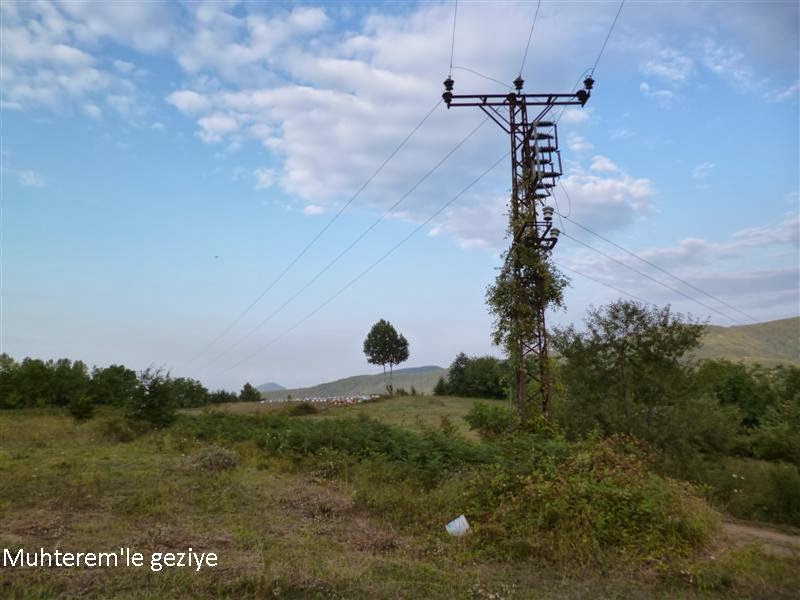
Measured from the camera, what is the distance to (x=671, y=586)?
5.98 meters

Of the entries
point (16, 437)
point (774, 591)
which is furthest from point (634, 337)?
point (16, 437)

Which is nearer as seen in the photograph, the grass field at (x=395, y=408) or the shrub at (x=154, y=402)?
the shrub at (x=154, y=402)

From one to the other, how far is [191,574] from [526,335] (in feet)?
34.9

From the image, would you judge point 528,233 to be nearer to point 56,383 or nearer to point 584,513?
point 584,513

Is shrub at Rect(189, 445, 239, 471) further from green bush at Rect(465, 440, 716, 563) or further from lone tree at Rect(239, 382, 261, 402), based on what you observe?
lone tree at Rect(239, 382, 261, 402)

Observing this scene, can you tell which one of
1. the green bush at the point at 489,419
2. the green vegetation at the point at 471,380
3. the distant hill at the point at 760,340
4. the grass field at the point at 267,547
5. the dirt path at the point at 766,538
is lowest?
the dirt path at the point at 766,538

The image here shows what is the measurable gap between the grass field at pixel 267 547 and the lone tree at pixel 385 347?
5361 cm

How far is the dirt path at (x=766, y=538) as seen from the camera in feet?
24.9

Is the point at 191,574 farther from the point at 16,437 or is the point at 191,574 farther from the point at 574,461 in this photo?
the point at 16,437

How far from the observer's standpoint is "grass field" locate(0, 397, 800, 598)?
5383 millimetres

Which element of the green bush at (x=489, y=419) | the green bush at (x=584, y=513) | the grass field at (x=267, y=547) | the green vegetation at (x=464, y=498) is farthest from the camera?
the green bush at (x=489, y=419)

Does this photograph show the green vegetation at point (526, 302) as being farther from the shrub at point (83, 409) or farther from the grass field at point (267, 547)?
the shrub at point (83, 409)

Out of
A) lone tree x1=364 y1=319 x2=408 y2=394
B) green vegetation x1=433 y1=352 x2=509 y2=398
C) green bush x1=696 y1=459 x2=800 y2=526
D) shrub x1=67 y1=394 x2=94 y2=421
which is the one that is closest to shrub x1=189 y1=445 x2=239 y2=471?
green bush x1=696 y1=459 x2=800 y2=526

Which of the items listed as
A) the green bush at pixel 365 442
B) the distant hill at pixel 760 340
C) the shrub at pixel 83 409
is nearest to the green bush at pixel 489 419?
the green bush at pixel 365 442
